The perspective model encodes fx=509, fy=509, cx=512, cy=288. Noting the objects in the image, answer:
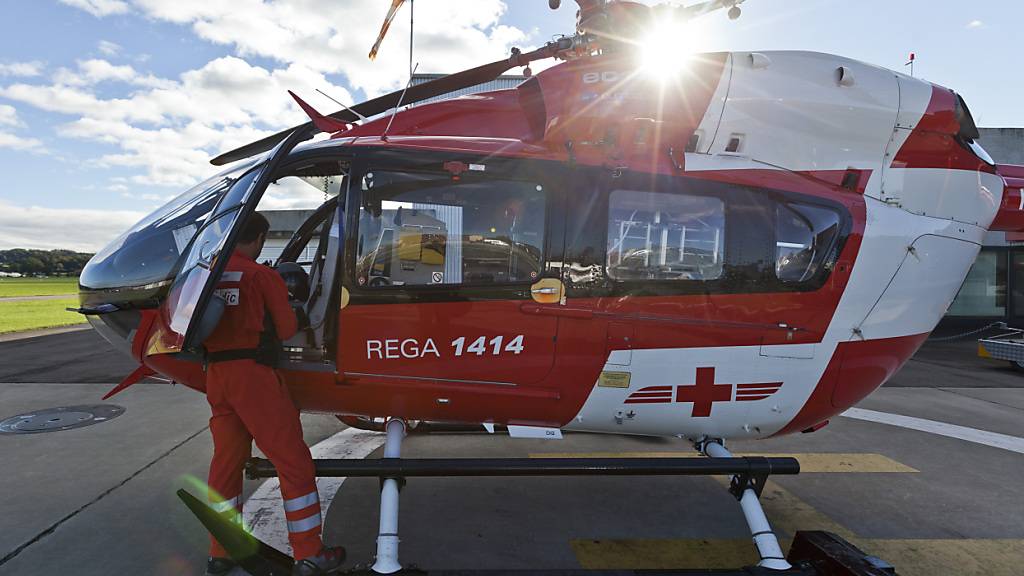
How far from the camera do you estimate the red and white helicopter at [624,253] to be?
2900 millimetres

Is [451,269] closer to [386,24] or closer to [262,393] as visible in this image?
[262,393]

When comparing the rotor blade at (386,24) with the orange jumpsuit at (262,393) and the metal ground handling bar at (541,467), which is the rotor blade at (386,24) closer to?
the orange jumpsuit at (262,393)

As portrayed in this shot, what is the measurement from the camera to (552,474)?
2789mm

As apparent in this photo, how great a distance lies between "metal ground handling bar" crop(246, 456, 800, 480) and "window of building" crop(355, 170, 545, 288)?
1.01 m

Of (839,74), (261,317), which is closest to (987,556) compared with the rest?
(839,74)

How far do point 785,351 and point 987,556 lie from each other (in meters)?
1.91

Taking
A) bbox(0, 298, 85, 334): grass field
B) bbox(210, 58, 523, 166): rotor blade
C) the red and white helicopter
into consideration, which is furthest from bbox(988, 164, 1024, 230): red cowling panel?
bbox(0, 298, 85, 334): grass field

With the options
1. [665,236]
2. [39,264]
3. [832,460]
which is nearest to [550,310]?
[665,236]

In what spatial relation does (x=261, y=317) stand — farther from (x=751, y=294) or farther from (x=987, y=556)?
(x=987, y=556)

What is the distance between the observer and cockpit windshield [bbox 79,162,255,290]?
2.95 metres

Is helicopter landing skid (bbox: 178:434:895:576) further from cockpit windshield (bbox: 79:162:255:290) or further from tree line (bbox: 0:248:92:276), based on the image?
tree line (bbox: 0:248:92:276)

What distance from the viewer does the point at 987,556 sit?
3.22m

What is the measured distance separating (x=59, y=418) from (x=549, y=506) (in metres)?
5.65

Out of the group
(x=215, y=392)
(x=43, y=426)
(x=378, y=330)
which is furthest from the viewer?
(x=43, y=426)
